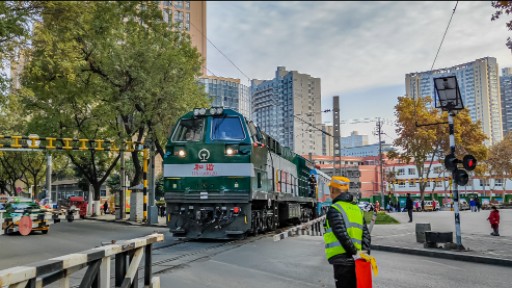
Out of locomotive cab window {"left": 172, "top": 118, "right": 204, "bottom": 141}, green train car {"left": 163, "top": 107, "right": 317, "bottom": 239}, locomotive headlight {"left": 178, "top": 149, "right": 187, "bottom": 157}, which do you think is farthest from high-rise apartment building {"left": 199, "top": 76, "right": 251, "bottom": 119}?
locomotive headlight {"left": 178, "top": 149, "right": 187, "bottom": 157}

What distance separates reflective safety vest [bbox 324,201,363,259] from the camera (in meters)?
5.31

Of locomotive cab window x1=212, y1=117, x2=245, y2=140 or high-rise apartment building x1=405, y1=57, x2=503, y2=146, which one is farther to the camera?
high-rise apartment building x1=405, y1=57, x2=503, y2=146

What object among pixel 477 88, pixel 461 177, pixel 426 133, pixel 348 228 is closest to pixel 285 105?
pixel 426 133

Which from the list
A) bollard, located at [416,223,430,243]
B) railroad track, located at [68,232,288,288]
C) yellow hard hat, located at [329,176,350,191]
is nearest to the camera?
yellow hard hat, located at [329,176,350,191]

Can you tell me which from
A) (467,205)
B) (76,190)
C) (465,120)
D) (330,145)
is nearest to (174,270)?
(465,120)

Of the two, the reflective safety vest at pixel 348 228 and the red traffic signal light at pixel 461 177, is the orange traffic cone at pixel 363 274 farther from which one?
the red traffic signal light at pixel 461 177

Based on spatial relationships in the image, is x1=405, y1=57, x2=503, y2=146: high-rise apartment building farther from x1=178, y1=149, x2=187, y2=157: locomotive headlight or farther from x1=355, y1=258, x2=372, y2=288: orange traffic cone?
x1=355, y1=258, x2=372, y2=288: orange traffic cone

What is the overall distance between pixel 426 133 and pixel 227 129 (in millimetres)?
31365

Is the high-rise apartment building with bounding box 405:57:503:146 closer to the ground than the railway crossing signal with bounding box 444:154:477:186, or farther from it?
farther from it

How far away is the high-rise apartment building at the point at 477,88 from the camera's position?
123 feet

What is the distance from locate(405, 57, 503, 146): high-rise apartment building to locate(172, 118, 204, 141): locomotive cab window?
2597 cm

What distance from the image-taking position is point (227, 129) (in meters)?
14.4

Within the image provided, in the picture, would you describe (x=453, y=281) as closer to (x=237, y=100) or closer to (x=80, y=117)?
(x=237, y=100)

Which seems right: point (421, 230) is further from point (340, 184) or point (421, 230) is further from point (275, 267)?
point (340, 184)
